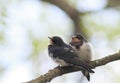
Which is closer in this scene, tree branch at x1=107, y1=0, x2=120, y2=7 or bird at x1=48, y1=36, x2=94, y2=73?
bird at x1=48, y1=36, x2=94, y2=73

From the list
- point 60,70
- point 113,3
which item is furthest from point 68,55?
point 113,3

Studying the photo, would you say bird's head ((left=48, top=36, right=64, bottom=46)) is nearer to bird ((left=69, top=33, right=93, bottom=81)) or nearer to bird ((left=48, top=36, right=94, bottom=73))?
bird ((left=48, top=36, right=94, bottom=73))

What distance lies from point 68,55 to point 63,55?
0.34ft

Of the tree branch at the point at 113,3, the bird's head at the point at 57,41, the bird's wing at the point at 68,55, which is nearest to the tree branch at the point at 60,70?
the bird's wing at the point at 68,55

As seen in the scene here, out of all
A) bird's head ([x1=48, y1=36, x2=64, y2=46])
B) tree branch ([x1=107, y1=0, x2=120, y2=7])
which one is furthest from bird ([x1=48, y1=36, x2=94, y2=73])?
tree branch ([x1=107, y1=0, x2=120, y2=7])

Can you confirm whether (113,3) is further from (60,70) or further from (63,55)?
(60,70)

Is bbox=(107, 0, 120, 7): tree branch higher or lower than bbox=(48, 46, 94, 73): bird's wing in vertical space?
higher

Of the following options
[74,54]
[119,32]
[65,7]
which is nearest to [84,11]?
[65,7]

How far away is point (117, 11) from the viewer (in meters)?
6.69

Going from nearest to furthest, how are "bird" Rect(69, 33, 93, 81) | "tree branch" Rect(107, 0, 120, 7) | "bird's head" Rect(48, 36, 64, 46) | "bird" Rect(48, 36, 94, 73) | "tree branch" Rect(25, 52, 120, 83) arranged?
"tree branch" Rect(25, 52, 120, 83)
"bird" Rect(48, 36, 94, 73)
"bird" Rect(69, 33, 93, 81)
"bird's head" Rect(48, 36, 64, 46)
"tree branch" Rect(107, 0, 120, 7)

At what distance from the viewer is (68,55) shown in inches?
149

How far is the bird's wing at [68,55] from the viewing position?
11.8 ft

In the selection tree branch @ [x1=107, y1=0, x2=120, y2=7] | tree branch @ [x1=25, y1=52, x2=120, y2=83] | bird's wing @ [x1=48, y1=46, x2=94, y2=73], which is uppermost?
tree branch @ [x1=107, y1=0, x2=120, y2=7]

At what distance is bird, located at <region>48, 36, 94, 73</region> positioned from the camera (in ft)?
11.8
